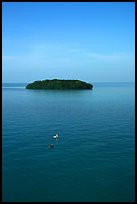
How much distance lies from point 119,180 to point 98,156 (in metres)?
5.56

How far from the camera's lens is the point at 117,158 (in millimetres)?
24469

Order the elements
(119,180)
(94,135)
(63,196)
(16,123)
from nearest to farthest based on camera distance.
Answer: (63,196), (119,180), (94,135), (16,123)

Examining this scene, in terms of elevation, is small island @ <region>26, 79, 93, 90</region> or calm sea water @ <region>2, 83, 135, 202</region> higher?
small island @ <region>26, 79, 93, 90</region>

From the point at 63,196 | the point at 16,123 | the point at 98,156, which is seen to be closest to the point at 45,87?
the point at 16,123

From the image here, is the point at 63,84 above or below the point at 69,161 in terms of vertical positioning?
above

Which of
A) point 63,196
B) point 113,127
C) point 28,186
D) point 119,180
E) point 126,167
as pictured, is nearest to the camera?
point 63,196

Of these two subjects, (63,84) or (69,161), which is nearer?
(69,161)

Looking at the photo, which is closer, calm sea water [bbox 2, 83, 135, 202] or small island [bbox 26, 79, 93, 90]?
calm sea water [bbox 2, 83, 135, 202]

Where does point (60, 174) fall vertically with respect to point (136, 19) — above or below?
below

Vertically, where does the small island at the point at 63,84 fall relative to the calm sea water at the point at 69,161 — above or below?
above

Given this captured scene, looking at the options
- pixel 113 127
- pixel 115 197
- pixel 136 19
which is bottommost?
pixel 115 197

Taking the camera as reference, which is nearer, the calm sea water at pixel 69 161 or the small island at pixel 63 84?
the calm sea water at pixel 69 161

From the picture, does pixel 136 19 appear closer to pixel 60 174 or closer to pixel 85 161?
pixel 60 174

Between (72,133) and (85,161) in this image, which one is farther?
(72,133)
